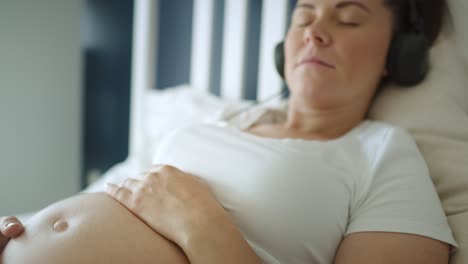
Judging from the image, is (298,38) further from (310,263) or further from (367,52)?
(310,263)

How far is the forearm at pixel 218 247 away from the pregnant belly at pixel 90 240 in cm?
4

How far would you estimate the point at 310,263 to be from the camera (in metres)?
0.58

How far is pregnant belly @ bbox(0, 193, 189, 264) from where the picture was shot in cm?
53

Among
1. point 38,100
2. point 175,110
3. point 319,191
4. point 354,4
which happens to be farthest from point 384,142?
point 38,100

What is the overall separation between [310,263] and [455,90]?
1.67 feet

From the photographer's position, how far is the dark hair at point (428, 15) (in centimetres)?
84

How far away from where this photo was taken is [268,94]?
1.18 m

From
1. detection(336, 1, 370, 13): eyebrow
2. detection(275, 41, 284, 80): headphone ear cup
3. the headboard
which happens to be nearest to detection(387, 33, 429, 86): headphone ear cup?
detection(336, 1, 370, 13): eyebrow

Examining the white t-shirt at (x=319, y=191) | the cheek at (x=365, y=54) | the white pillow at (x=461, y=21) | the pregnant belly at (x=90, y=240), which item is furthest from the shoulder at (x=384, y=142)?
the pregnant belly at (x=90, y=240)

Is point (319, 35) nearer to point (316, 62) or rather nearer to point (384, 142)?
point (316, 62)

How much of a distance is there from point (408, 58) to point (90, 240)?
2.39ft

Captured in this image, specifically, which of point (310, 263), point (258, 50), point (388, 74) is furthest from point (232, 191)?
point (258, 50)

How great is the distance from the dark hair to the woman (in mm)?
91

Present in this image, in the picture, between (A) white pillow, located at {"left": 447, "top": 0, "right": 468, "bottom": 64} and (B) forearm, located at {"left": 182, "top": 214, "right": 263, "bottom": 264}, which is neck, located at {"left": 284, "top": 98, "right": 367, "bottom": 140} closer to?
(A) white pillow, located at {"left": 447, "top": 0, "right": 468, "bottom": 64}
